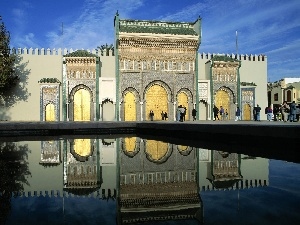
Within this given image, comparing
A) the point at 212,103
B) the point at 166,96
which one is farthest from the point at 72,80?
the point at 212,103

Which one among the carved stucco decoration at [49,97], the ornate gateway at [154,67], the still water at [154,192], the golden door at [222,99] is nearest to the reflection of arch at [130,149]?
the still water at [154,192]

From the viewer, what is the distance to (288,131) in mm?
7770

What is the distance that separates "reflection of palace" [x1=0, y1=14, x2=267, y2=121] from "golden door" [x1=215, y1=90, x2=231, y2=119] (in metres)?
0.10

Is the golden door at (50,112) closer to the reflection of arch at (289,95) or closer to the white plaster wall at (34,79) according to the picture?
the white plaster wall at (34,79)

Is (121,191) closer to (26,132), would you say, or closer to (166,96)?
(26,132)

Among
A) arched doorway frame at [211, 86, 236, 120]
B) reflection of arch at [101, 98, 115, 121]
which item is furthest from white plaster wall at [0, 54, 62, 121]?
arched doorway frame at [211, 86, 236, 120]

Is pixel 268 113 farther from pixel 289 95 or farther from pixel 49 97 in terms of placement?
pixel 289 95

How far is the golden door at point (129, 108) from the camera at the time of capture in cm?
2773

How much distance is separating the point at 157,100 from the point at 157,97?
0.92 ft

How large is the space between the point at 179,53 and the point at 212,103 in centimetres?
576

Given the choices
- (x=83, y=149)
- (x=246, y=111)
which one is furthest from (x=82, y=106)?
(x=83, y=149)

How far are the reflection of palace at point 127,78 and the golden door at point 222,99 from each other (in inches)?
4.0

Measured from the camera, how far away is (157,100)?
2833cm

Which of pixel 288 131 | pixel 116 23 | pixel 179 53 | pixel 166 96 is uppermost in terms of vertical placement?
pixel 116 23
